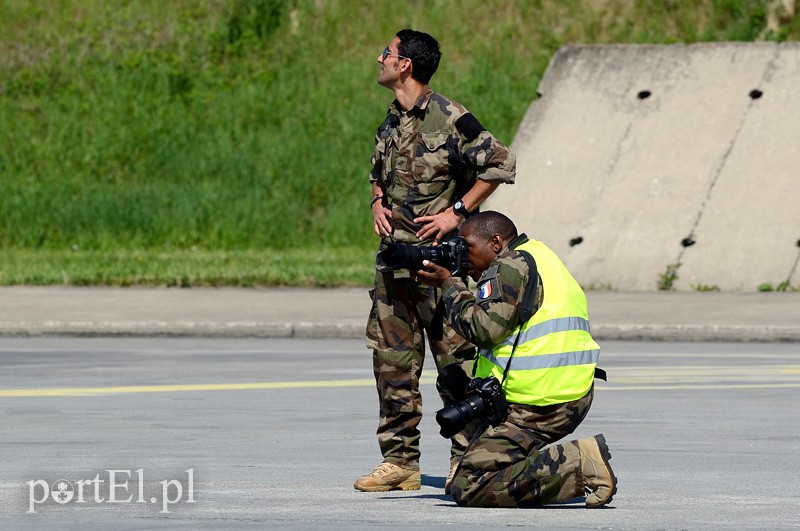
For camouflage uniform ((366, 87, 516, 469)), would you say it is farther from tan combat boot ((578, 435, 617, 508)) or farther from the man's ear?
Result: tan combat boot ((578, 435, 617, 508))

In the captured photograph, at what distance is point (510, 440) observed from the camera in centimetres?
768

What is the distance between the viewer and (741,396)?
12008mm

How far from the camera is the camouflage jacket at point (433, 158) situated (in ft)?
27.6

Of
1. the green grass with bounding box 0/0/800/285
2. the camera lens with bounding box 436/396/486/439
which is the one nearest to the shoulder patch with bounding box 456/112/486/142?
the camera lens with bounding box 436/396/486/439

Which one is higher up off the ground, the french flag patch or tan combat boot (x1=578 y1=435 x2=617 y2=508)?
the french flag patch

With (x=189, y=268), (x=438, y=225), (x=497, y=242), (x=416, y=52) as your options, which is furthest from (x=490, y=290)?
(x=189, y=268)

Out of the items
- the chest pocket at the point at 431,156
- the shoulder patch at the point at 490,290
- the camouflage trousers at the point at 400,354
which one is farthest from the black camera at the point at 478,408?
the chest pocket at the point at 431,156

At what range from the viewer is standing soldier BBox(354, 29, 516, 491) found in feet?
27.3

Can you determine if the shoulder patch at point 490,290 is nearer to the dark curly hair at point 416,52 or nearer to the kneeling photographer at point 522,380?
the kneeling photographer at point 522,380

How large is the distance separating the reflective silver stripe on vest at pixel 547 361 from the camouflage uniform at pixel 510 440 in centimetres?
11

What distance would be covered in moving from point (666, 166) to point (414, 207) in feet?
43.9

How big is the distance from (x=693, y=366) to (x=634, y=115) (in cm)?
865

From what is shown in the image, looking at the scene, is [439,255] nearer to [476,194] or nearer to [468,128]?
[476,194]

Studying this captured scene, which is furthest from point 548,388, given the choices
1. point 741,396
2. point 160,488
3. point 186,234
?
point 186,234
